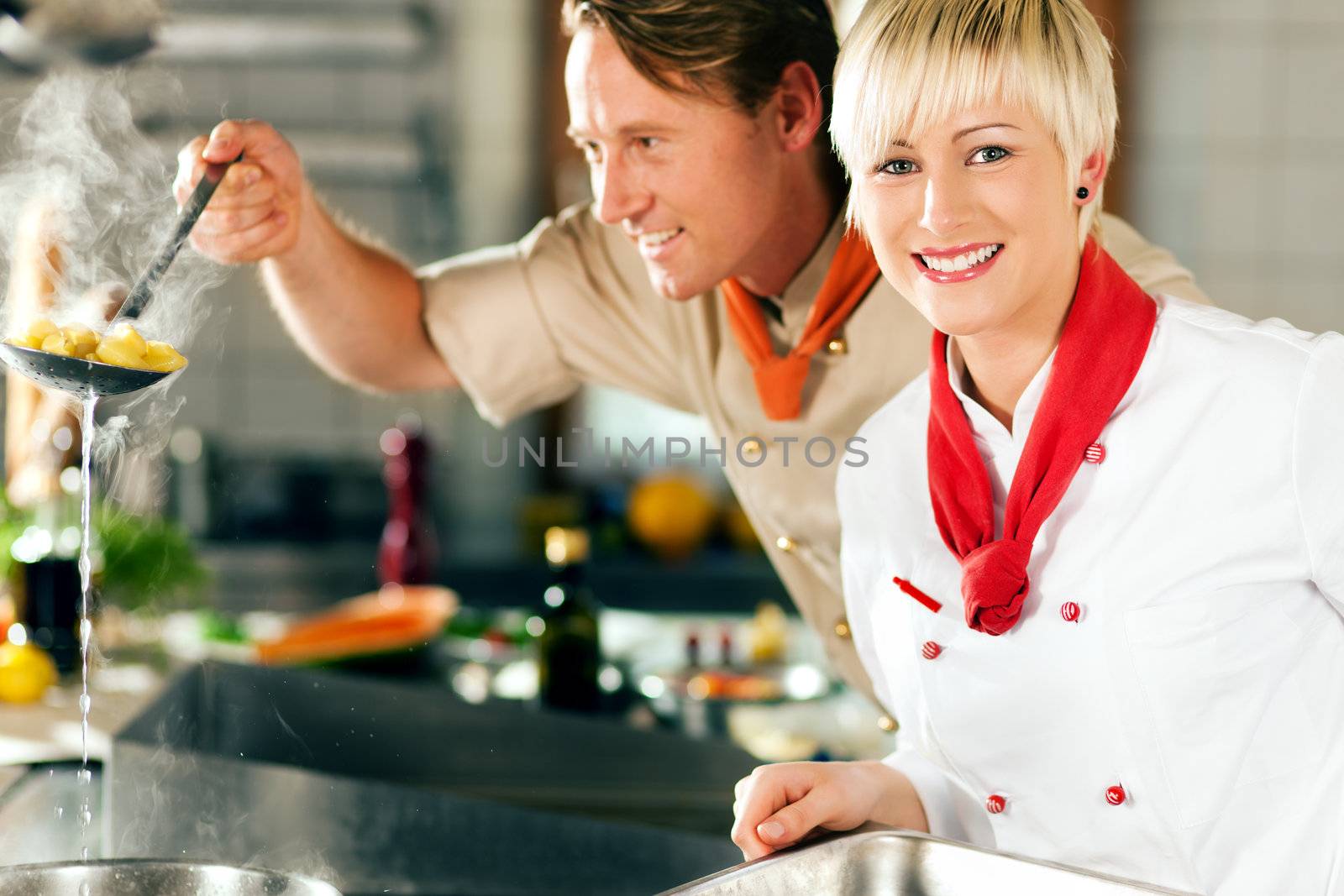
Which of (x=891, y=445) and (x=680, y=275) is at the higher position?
(x=680, y=275)

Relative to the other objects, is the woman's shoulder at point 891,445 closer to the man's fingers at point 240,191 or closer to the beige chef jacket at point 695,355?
the beige chef jacket at point 695,355

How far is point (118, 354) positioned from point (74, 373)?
3cm

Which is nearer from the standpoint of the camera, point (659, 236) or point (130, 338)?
point (130, 338)

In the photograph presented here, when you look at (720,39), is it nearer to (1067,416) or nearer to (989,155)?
(989,155)

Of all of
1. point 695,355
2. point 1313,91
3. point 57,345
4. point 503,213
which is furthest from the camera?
point 503,213

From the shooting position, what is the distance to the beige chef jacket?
1268mm

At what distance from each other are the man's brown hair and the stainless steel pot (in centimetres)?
71

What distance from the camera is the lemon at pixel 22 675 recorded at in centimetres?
154

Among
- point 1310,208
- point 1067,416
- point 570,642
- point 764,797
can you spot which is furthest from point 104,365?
point 1310,208

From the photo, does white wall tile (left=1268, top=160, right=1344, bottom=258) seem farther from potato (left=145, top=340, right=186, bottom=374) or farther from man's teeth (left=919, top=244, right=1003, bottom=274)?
potato (left=145, top=340, right=186, bottom=374)

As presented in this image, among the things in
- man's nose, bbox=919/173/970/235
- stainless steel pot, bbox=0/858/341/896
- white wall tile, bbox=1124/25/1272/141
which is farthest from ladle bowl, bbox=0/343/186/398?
white wall tile, bbox=1124/25/1272/141

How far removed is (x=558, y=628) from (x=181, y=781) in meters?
0.65

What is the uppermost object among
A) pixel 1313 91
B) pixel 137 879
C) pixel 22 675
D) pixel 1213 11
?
pixel 1213 11

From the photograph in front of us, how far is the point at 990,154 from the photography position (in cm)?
92
